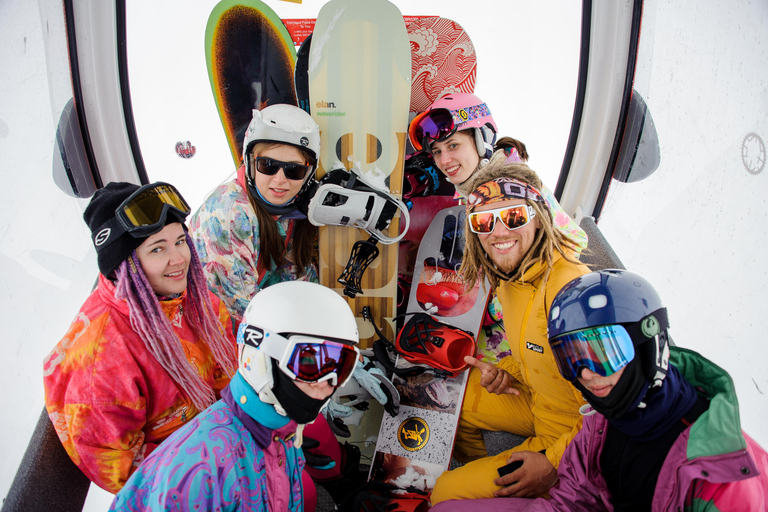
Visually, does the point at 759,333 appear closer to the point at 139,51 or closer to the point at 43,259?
the point at 43,259

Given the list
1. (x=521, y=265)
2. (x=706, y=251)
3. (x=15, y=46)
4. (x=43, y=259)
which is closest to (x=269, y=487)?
(x=521, y=265)

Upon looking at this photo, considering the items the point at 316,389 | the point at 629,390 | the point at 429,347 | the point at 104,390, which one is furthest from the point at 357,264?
the point at 629,390

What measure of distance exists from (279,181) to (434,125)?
0.86m

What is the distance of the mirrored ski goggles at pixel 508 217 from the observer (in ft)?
4.90

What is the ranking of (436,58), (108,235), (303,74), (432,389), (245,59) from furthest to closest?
(245,59)
(436,58)
(303,74)
(432,389)
(108,235)

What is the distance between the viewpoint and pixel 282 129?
1.80 metres

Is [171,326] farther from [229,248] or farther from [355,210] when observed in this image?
[355,210]

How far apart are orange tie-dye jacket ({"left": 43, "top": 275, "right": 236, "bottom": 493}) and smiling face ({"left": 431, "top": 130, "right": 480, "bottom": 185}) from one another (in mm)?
1506

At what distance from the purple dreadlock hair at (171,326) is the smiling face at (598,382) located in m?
1.19

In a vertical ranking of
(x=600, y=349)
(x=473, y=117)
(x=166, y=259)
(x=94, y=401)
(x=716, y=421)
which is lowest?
(x=94, y=401)

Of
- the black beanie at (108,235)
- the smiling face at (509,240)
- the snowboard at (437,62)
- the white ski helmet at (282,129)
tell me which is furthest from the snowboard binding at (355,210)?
the black beanie at (108,235)

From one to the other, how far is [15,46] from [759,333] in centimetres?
374

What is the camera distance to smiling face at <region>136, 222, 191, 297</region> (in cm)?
129

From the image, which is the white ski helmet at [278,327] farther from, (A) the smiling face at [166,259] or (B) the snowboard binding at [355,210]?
(B) the snowboard binding at [355,210]
